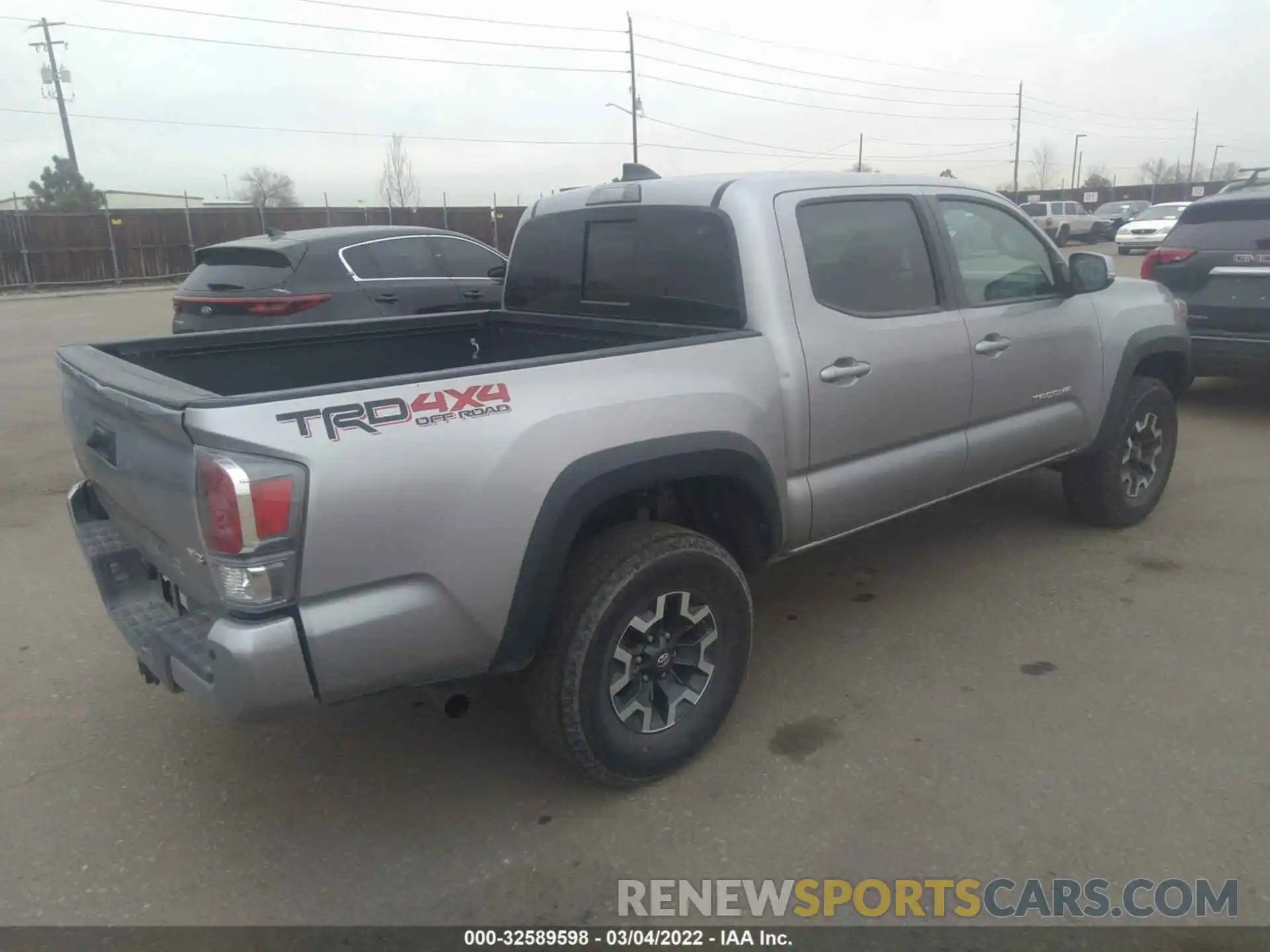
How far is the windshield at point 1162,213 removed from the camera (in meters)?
27.3

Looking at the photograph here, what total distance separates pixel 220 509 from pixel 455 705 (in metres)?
0.97

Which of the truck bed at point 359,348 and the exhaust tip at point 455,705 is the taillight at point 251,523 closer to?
the exhaust tip at point 455,705

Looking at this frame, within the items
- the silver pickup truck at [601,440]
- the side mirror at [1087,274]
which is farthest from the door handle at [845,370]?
the side mirror at [1087,274]

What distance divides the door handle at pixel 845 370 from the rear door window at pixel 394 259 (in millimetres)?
5285

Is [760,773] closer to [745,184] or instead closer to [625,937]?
[625,937]

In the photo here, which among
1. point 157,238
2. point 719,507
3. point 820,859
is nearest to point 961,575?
point 719,507

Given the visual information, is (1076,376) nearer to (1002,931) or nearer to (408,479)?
(1002,931)

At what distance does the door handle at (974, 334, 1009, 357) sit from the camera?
163 inches

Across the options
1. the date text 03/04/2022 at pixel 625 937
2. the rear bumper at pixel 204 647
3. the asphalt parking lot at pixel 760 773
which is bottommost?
the date text 03/04/2022 at pixel 625 937

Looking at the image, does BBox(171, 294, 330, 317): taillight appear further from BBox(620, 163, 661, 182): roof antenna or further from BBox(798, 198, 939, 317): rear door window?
BBox(798, 198, 939, 317): rear door window

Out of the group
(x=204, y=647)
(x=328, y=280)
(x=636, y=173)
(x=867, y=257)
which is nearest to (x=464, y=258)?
(x=328, y=280)

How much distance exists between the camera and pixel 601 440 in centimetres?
284

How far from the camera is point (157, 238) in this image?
2788 centimetres

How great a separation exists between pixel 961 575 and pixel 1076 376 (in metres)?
1.10
